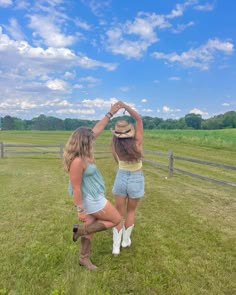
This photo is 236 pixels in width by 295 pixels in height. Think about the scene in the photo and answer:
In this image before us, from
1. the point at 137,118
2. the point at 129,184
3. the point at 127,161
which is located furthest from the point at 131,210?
the point at 137,118

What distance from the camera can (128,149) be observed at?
12.1 feet

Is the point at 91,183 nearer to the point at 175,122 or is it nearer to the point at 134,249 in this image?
the point at 134,249

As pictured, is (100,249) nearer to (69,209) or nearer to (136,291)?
(136,291)

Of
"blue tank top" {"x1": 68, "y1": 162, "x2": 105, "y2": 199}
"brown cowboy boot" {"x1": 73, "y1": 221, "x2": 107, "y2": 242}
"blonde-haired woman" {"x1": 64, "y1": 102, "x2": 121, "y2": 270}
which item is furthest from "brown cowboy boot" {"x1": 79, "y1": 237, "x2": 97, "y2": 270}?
"blue tank top" {"x1": 68, "y1": 162, "x2": 105, "y2": 199}

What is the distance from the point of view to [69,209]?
5.99 m

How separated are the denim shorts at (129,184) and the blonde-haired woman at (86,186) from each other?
57 centimetres

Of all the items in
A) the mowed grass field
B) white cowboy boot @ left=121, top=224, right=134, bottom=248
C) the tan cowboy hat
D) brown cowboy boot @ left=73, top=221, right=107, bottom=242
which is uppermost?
the tan cowboy hat

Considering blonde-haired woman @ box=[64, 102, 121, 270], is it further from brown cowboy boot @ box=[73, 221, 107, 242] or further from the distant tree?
the distant tree

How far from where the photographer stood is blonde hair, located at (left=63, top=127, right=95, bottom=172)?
3033mm

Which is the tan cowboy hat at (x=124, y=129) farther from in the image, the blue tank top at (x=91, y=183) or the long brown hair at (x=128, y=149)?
the blue tank top at (x=91, y=183)

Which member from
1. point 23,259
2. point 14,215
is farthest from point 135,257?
point 14,215

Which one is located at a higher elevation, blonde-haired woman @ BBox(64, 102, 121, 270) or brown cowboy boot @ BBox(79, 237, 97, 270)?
blonde-haired woman @ BBox(64, 102, 121, 270)

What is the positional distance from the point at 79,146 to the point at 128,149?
33.9 inches

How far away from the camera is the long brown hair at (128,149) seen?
3.69 m
